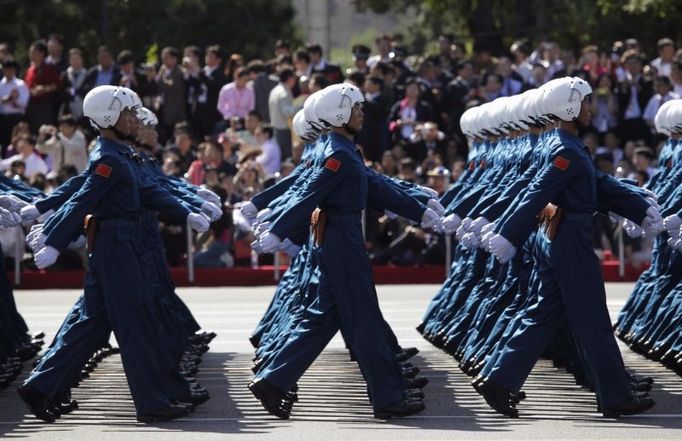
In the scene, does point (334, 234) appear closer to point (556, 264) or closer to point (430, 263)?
point (556, 264)

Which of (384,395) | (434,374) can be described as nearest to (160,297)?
(434,374)

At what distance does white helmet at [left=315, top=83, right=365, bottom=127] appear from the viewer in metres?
12.6

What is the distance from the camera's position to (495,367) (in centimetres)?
1205

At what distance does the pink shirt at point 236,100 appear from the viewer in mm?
25391

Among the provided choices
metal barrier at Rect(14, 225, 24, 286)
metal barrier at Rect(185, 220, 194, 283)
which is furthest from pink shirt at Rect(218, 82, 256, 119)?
metal barrier at Rect(14, 225, 24, 286)

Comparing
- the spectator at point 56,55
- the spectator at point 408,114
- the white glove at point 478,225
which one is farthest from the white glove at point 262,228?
the spectator at point 56,55

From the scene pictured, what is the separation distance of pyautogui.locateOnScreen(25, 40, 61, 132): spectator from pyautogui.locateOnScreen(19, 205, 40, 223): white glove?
13.0m

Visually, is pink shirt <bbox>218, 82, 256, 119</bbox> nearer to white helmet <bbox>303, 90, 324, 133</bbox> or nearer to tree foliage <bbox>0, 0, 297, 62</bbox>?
tree foliage <bbox>0, 0, 297, 62</bbox>

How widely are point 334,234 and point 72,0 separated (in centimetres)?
2278

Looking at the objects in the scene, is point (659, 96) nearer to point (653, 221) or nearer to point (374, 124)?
point (374, 124)

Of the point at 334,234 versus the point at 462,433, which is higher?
the point at 334,234

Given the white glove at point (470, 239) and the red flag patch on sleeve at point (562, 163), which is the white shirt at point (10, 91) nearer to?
the white glove at point (470, 239)

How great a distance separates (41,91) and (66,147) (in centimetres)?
199

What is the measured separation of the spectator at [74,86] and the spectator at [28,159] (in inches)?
70.9
